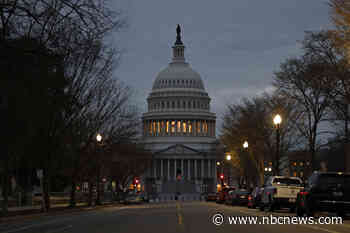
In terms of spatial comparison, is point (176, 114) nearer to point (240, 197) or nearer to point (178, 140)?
point (178, 140)

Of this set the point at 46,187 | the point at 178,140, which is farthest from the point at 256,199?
the point at 178,140

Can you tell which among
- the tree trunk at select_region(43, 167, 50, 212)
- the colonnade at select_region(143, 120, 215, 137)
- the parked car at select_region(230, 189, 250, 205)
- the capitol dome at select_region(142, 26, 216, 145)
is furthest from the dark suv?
the colonnade at select_region(143, 120, 215, 137)

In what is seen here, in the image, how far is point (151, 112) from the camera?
194m

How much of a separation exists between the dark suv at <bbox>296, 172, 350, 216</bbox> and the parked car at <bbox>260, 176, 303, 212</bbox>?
28.0 feet

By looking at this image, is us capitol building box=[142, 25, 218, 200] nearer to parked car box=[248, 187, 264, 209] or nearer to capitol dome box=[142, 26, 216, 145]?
capitol dome box=[142, 26, 216, 145]

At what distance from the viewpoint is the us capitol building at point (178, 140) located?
181875 mm

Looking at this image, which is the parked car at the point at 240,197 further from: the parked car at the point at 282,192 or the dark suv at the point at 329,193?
the dark suv at the point at 329,193

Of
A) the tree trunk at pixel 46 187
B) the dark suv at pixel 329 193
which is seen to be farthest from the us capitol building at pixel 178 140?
the dark suv at pixel 329 193

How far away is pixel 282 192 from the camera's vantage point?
116ft

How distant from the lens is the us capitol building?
181875 millimetres

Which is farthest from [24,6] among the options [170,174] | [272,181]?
[170,174]

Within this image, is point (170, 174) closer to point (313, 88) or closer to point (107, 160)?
point (107, 160)

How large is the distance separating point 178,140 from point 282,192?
159313mm

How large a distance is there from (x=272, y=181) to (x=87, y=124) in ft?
59.3
